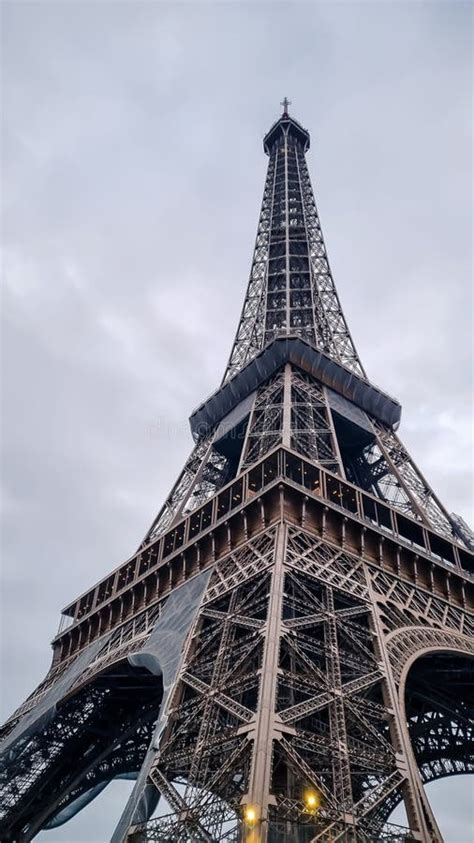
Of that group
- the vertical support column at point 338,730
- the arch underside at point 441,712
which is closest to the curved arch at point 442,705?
the arch underside at point 441,712

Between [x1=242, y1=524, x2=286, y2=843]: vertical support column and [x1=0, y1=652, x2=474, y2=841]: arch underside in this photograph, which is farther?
[x1=0, y1=652, x2=474, y2=841]: arch underside

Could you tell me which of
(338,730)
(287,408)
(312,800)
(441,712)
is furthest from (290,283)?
(312,800)

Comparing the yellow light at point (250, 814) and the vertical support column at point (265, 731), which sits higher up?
the vertical support column at point (265, 731)

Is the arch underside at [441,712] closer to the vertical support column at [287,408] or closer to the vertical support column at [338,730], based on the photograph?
the vertical support column at [338,730]

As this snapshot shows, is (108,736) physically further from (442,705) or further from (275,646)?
(275,646)

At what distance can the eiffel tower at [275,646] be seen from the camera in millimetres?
16000

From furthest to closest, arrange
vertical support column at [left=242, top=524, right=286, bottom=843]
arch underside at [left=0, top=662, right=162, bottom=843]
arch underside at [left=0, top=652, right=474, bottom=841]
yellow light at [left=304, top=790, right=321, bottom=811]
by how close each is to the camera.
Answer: arch underside at [left=0, top=662, right=162, bottom=843] < arch underside at [left=0, top=652, right=474, bottom=841] < yellow light at [left=304, top=790, right=321, bottom=811] < vertical support column at [left=242, top=524, right=286, bottom=843]

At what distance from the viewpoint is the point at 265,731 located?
52.6 ft

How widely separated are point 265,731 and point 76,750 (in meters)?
20.5

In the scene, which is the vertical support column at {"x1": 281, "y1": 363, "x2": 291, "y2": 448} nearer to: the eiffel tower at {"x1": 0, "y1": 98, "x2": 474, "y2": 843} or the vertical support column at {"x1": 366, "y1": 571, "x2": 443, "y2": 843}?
the eiffel tower at {"x1": 0, "y1": 98, "x2": 474, "y2": 843}

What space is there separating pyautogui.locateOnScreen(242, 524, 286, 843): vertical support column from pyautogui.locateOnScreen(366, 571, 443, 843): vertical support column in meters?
3.18

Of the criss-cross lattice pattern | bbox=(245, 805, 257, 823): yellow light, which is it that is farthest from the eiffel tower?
the criss-cross lattice pattern

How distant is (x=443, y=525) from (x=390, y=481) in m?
4.51

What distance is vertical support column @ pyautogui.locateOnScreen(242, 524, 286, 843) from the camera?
1379 centimetres
